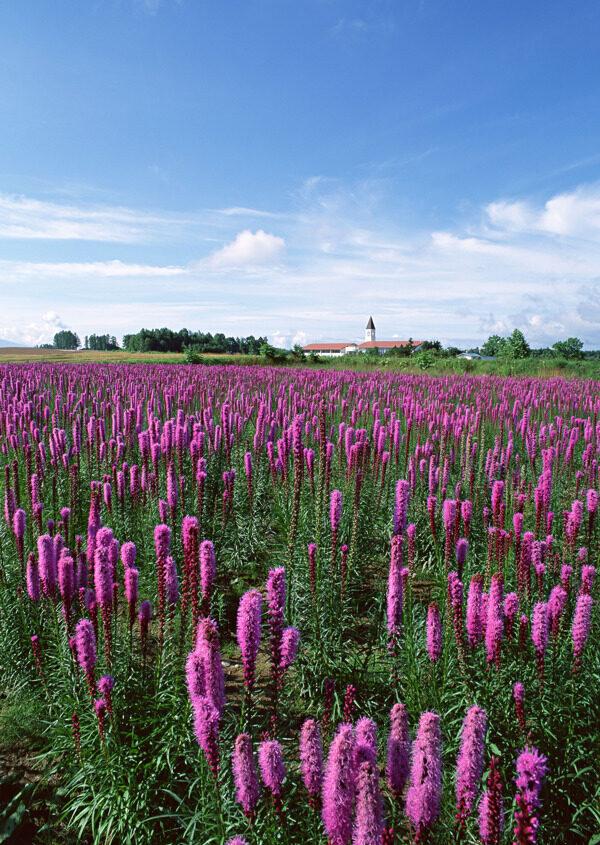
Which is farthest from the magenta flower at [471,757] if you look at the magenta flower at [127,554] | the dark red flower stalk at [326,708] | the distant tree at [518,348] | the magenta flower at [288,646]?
the distant tree at [518,348]

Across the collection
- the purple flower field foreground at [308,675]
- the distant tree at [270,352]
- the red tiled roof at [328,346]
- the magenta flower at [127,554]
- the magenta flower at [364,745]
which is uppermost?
the red tiled roof at [328,346]

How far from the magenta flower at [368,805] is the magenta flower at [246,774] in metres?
0.39

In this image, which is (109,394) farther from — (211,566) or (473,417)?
(211,566)

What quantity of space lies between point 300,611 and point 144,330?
10275 cm

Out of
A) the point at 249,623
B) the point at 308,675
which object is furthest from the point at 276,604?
the point at 308,675

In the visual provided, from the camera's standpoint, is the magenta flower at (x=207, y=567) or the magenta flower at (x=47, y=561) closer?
the magenta flower at (x=207, y=567)

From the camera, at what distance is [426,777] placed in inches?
57.0

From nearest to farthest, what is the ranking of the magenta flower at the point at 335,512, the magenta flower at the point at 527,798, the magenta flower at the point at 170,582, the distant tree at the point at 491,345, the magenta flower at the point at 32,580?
the magenta flower at the point at 527,798 → the magenta flower at the point at 170,582 → the magenta flower at the point at 32,580 → the magenta flower at the point at 335,512 → the distant tree at the point at 491,345

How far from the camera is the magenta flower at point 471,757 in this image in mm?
1488

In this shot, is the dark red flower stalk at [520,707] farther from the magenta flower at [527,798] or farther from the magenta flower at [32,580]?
the magenta flower at [32,580]

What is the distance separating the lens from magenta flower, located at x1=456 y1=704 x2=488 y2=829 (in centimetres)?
149

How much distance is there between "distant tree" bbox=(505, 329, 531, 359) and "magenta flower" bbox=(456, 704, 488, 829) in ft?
154

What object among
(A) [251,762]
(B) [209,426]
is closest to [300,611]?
(A) [251,762]

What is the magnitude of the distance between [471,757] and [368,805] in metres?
0.39
